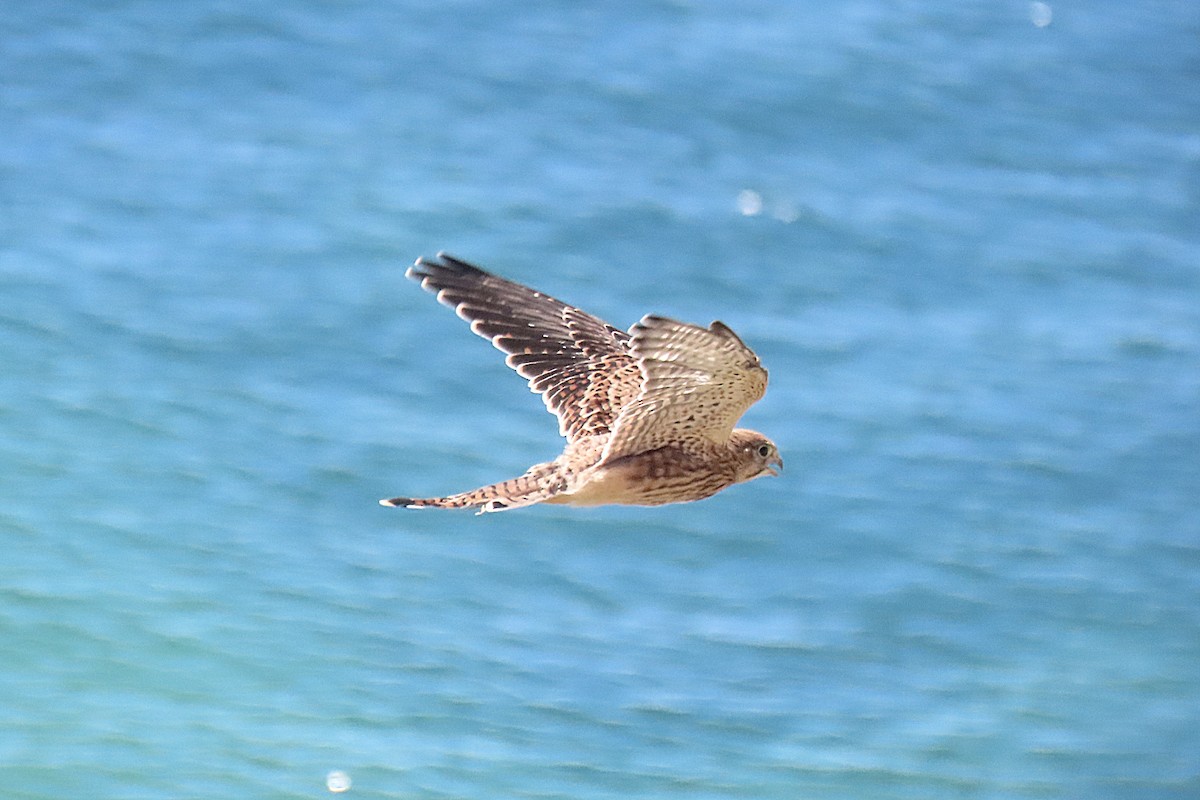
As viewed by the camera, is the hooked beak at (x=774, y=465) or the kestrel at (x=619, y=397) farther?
the hooked beak at (x=774, y=465)

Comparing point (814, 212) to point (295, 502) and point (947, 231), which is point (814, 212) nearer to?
point (947, 231)

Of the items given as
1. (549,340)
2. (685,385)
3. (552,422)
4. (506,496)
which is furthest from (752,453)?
(552,422)

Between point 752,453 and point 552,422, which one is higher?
point 552,422

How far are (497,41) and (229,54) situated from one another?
8.09 ft

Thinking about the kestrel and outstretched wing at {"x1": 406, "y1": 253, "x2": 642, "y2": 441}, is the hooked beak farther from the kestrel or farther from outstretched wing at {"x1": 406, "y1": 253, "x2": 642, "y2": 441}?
outstretched wing at {"x1": 406, "y1": 253, "x2": 642, "y2": 441}

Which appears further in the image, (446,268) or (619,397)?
(446,268)

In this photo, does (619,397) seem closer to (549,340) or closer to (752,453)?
(549,340)

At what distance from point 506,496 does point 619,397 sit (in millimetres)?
880

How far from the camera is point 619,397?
7367 millimetres

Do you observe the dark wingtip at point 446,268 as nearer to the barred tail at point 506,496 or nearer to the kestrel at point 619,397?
the kestrel at point 619,397

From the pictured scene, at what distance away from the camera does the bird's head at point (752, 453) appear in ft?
22.5

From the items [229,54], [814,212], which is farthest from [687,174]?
[229,54]

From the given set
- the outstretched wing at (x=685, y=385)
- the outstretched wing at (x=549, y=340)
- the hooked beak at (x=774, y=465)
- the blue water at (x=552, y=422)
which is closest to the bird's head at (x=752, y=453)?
the hooked beak at (x=774, y=465)

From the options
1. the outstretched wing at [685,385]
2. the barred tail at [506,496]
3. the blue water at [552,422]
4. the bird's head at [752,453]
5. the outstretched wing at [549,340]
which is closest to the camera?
the outstretched wing at [685,385]
